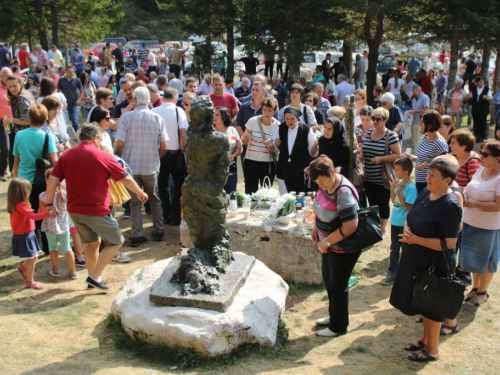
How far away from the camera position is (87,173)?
20.0 feet

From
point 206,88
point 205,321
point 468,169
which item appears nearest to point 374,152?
point 468,169

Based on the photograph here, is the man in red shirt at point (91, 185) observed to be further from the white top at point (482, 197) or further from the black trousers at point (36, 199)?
the white top at point (482, 197)

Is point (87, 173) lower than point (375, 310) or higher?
higher

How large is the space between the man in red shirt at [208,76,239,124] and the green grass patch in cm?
551

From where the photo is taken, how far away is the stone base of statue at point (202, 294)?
4.97m

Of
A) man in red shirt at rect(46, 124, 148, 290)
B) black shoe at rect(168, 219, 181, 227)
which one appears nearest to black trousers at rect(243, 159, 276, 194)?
black shoe at rect(168, 219, 181, 227)

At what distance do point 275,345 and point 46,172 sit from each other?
3.66 meters

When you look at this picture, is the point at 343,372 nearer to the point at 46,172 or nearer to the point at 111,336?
the point at 111,336

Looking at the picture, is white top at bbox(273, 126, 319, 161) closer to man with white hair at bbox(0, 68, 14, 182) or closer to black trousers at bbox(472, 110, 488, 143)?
man with white hair at bbox(0, 68, 14, 182)

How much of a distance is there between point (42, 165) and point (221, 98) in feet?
12.7

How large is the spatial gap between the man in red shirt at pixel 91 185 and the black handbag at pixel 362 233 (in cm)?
237

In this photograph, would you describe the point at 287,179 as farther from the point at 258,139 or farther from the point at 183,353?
the point at 183,353

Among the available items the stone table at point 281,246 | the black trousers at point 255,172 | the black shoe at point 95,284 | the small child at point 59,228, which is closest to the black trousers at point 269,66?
the black trousers at point 255,172

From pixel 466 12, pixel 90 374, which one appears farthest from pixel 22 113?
pixel 466 12
